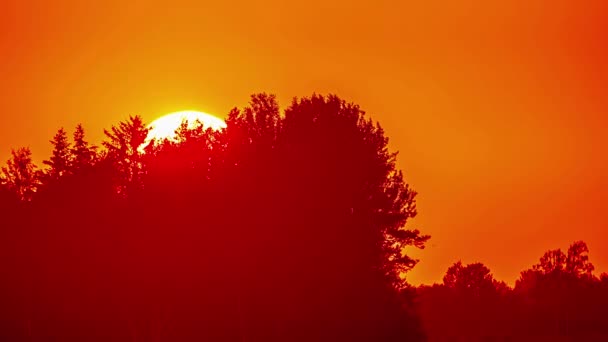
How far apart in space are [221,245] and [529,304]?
10298 centimetres

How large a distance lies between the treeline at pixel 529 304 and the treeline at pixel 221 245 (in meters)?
69.6

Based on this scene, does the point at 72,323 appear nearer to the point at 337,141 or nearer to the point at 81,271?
the point at 81,271

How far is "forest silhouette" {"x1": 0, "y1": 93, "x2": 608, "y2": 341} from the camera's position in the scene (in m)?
45.2

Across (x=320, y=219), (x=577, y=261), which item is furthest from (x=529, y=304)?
(x=320, y=219)

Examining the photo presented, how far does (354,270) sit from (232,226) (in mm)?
7189

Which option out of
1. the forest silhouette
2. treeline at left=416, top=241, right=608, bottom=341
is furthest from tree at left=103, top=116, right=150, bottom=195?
treeline at left=416, top=241, right=608, bottom=341

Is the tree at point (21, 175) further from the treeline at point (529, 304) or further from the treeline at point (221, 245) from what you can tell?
the treeline at point (529, 304)

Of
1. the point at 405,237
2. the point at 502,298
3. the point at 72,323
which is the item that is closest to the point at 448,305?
the point at 502,298

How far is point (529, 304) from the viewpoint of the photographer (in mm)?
137750

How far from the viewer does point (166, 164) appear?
4809 centimetres

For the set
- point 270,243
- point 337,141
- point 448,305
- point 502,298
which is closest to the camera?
point 270,243

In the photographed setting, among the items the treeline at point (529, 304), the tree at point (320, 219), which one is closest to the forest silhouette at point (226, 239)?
the tree at point (320, 219)

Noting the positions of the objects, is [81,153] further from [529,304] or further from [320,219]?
[529,304]

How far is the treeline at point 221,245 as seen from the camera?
4519 cm
